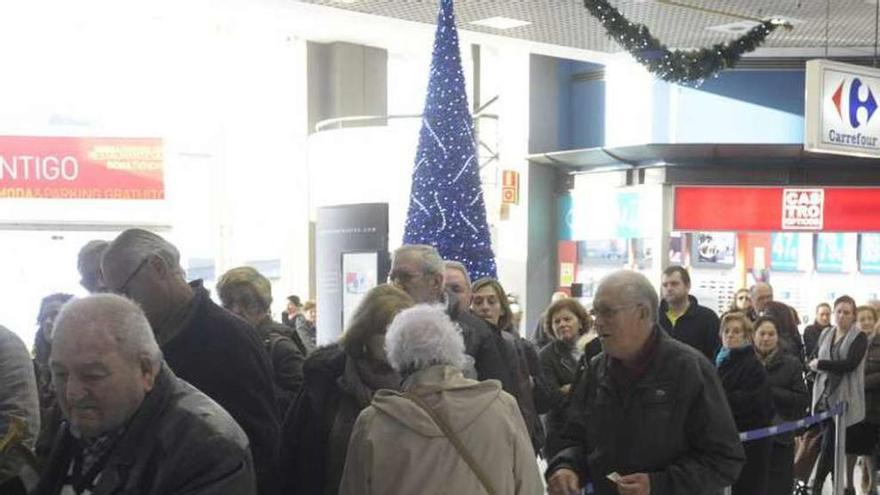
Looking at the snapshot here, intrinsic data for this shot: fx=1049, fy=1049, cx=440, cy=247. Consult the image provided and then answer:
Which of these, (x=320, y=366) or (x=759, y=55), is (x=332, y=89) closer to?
(x=759, y=55)

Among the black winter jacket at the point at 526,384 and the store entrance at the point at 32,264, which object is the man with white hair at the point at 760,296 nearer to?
the black winter jacket at the point at 526,384

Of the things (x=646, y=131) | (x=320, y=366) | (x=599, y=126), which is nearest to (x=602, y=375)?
(x=320, y=366)

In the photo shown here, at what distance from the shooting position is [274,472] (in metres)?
3.17

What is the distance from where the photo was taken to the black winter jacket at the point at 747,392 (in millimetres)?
5703

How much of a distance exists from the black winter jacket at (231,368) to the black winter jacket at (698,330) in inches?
156

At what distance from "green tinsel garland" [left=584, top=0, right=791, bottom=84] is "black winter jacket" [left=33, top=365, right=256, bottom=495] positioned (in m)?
7.08

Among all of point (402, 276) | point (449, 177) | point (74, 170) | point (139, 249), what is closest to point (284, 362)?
point (402, 276)

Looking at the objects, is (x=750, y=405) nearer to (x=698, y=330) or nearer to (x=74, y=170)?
(x=698, y=330)

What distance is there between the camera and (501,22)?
33.4 ft

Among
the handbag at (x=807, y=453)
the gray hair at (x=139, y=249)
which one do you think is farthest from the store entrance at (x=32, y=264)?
the gray hair at (x=139, y=249)

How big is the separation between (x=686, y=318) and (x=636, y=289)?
137 inches

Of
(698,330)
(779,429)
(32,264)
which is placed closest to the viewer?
(779,429)

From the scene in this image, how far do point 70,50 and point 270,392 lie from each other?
11.4m

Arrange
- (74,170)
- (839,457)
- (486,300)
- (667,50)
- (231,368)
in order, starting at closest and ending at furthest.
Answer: (231,368)
(486,300)
(839,457)
(667,50)
(74,170)
